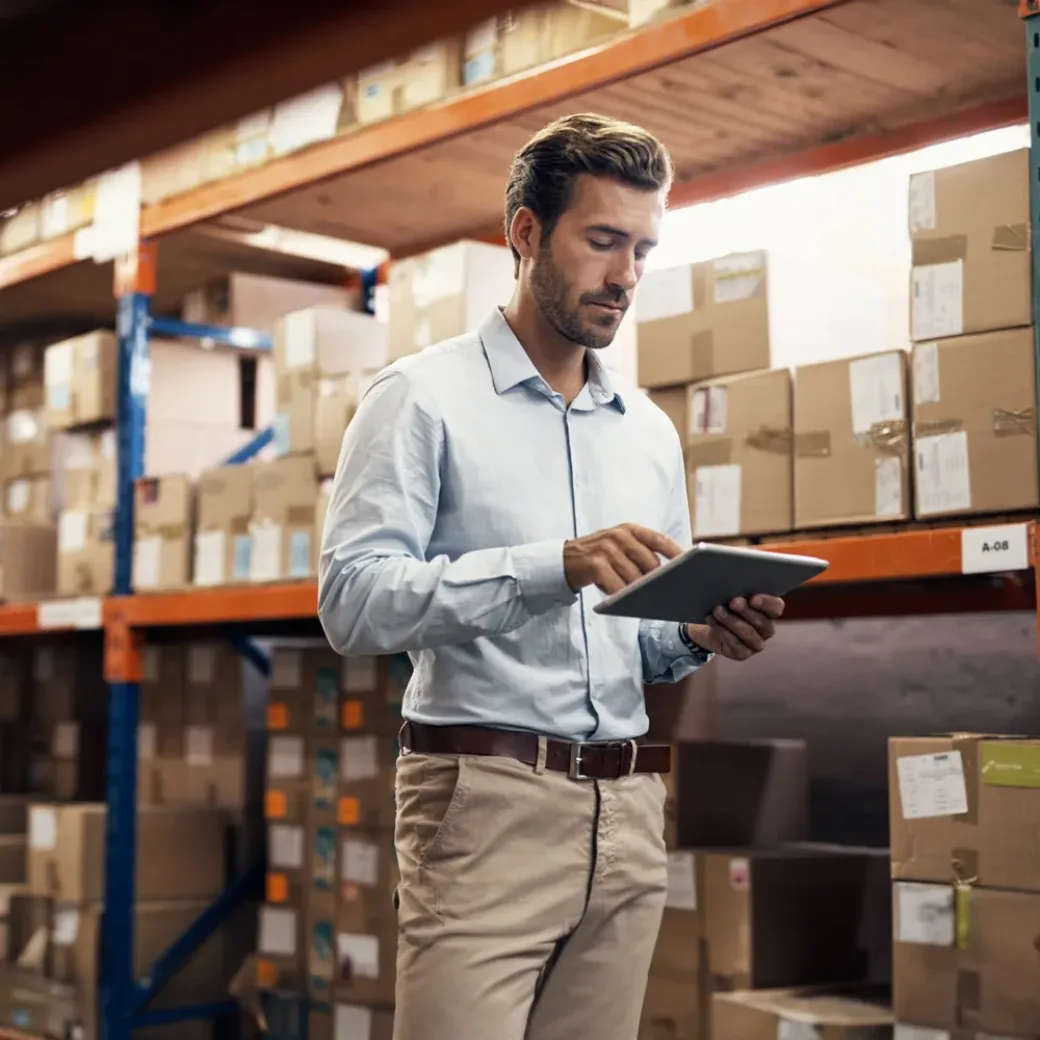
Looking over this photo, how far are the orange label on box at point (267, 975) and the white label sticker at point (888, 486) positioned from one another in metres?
2.34

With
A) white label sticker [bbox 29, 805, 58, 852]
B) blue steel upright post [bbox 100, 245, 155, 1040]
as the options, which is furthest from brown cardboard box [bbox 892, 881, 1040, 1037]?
white label sticker [bbox 29, 805, 58, 852]

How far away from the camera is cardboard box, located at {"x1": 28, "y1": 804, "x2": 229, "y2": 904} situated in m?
4.50

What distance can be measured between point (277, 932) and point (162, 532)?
3.85ft

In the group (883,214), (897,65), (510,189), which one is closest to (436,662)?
(510,189)

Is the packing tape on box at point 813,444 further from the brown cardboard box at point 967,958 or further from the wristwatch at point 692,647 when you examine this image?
the wristwatch at point 692,647

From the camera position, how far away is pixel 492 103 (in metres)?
3.32

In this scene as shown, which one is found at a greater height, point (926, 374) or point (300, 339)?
point (300, 339)

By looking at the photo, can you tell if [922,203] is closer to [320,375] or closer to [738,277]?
[738,277]

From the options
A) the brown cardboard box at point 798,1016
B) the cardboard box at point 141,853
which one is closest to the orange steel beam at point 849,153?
the brown cardboard box at point 798,1016

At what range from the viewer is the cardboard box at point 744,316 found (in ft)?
10.1

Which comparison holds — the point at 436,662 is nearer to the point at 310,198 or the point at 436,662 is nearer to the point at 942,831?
the point at 942,831

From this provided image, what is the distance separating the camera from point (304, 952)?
13.6 ft

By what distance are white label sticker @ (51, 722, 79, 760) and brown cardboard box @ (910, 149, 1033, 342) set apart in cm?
361

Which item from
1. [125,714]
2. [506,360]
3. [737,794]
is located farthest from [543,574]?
[125,714]
